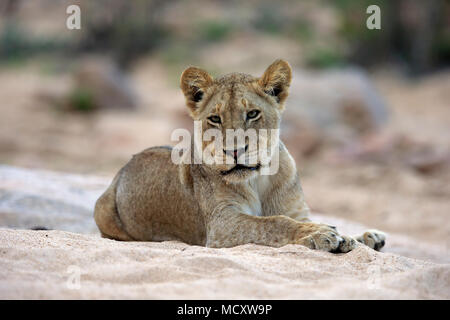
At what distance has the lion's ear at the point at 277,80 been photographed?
4746 mm

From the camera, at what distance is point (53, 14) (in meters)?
32.8

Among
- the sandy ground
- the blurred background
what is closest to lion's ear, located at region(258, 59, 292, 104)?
the sandy ground

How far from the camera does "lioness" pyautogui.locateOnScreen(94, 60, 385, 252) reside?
433cm

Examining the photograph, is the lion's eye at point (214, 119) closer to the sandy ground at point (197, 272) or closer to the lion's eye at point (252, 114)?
the lion's eye at point (252, 114)

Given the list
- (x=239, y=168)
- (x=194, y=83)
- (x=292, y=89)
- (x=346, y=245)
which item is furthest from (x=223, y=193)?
(x=292, y=89)

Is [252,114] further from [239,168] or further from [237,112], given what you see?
[239,168]

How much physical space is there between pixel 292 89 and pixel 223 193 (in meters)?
9.30

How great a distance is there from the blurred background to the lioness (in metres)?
3.41

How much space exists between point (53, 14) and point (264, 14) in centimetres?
1129

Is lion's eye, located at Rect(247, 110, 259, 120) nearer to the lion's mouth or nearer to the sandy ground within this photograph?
the lion's mouth

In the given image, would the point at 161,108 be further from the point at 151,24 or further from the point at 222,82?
the point at 222,82

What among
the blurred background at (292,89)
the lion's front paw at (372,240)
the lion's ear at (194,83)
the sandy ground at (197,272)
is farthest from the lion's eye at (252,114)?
the blurred background at (292,89)

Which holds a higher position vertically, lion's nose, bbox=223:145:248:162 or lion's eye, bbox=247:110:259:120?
lion's eye, bbox=247:110:259:120

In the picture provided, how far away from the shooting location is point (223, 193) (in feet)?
15.3
